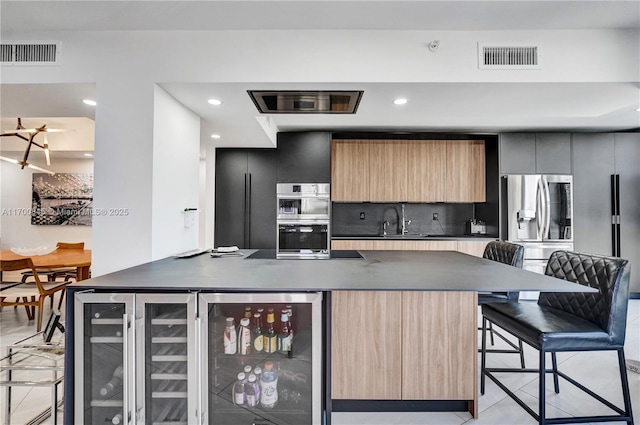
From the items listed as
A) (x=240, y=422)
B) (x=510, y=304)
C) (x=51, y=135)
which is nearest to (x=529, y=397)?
(x=510, y=304)

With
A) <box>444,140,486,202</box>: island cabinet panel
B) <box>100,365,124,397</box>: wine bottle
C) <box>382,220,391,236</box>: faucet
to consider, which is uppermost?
<box>444,140,486,202</box>: island cabinet panel

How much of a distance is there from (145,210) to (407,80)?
6.77 feet

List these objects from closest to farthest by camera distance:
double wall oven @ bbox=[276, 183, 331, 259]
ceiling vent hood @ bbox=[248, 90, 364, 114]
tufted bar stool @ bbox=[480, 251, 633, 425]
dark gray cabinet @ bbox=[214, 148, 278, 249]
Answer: tufted bar stool @ bbox=[480, 251, 633, 425] < ceiling vent hood @ bbox=[248, 90, 364, 114] < double wall oven @ bbox=[276, 183, 331, 259] < dark gray cabinet @ bbox=[214, 148, 278, 249]

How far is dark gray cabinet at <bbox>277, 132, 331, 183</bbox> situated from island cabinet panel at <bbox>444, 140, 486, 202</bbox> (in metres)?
1.73

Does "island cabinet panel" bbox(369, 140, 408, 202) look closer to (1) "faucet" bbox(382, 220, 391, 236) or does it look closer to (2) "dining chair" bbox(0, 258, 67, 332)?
(1) "faucet" bbox(382, 220, 391, 236)

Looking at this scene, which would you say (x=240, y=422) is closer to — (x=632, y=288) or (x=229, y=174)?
(x=229, y=174)

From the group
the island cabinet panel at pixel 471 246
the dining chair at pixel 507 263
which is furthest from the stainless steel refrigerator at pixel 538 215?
the dining chair at pixel 507 263

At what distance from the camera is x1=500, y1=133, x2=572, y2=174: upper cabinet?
13.9ft

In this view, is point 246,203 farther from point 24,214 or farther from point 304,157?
point 24,214

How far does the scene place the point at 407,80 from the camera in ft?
7.33

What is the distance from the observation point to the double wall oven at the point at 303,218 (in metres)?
4.07

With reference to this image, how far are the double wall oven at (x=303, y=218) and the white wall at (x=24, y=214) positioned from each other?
13.3 ft

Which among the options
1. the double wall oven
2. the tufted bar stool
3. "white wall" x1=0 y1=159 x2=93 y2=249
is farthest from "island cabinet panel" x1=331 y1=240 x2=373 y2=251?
"white wall" x1=0 y1=159 x2=93 y2=249

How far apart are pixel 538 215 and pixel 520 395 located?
108 inches
